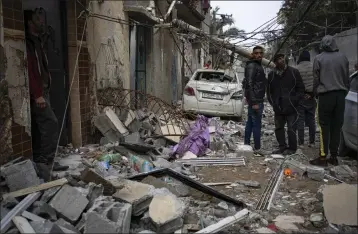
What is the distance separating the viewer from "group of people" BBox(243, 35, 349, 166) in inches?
217

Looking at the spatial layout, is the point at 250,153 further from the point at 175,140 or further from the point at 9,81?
the point at 9,81

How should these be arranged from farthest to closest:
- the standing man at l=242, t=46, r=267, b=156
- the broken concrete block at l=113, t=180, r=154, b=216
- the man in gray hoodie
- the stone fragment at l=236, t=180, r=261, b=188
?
the standing man at l=242, t=46, r=267, b=156
the man in gray hoodie
the stone fragment at l=236, t=180, r=261, b=188
the broken concrete block at l=113, t=180, r=154, b=216

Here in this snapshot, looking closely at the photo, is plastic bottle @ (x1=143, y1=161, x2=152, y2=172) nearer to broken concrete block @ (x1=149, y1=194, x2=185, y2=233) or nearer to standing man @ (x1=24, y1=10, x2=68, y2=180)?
standing man @ (x1=24, y1=10, x2=68, y2=180)

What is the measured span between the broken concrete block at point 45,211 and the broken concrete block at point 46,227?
0.63 feet

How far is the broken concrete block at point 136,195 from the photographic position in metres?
3.57

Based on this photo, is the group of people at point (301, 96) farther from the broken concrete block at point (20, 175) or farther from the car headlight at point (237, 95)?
the broken concrete block at point (20, 175)

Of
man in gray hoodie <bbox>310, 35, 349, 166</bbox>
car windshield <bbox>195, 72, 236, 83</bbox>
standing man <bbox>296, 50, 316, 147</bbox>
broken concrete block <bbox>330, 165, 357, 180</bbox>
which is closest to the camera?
broken concrete block <bbox>330, 165, 357, 180</bbox>

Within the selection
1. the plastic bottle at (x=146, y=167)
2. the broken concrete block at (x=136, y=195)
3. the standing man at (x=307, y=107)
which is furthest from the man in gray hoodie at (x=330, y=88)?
the broken concrete block at (x=136, y=195)

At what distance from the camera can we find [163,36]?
1255cm

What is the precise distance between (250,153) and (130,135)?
2.11 metres

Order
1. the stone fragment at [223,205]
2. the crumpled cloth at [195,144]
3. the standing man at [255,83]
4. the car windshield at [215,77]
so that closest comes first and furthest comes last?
the stone fragment at [223,205], the crumpled cloth at [195,144], the standing man at [255,83], the car windshield at [215,77]

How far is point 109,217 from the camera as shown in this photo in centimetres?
334

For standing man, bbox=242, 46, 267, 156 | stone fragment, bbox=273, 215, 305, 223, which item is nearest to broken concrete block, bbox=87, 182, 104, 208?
stone fragment, bbox=273, 215, 305, 223

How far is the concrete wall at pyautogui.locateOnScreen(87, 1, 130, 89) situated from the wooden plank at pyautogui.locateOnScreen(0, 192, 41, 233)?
12.7 feet
